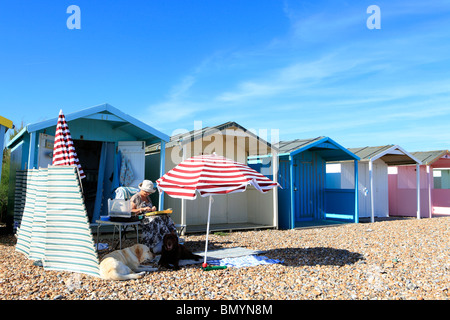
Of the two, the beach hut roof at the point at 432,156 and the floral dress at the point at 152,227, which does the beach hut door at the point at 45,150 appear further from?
the beach hut roof at the point at 432,156

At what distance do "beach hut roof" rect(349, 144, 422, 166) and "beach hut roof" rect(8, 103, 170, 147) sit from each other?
762 cm

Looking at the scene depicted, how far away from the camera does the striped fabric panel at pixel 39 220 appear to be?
5.41 m

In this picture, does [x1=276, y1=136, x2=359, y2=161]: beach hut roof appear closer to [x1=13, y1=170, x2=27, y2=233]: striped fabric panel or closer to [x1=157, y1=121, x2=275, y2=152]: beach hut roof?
[x1=157, y1=121, x2=275, y2=152]: beach hut roof

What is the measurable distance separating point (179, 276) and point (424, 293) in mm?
2923

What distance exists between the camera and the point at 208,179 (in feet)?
17.1

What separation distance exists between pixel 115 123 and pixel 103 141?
0.66 meters

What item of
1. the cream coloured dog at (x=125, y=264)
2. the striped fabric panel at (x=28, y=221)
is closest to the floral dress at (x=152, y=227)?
the cream coloured dog at (x=125, y=264)

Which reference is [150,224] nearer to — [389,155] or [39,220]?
[39,220]

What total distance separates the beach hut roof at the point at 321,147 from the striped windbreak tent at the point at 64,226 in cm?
652

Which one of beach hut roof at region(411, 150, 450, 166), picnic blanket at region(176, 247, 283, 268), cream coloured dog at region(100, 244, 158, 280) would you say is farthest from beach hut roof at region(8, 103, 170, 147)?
beach hut roof at region(411, 150, 450, 166)

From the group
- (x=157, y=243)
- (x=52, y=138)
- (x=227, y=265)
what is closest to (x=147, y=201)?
(x=157, y=243)

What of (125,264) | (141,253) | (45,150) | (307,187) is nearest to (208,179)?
(141,253)

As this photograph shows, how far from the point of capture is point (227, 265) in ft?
18.2
